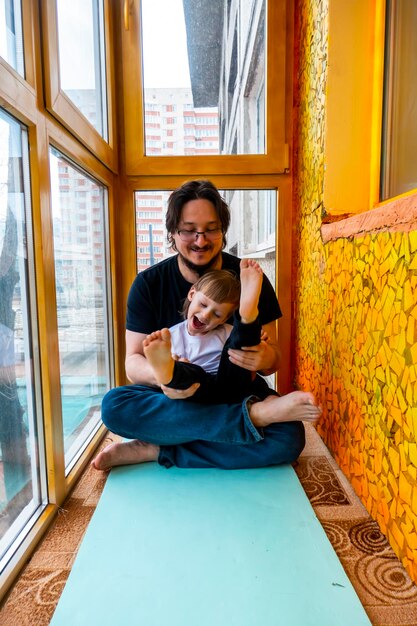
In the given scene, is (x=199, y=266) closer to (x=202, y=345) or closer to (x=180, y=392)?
(x=202, y=345)

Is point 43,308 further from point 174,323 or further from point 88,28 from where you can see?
point 88,28

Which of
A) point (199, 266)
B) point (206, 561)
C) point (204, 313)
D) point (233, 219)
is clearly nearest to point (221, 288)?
point (204, 313)

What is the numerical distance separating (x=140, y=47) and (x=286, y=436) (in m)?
1.80

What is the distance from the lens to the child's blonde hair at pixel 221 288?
1255mm

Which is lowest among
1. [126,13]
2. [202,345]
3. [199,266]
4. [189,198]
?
[202,345]

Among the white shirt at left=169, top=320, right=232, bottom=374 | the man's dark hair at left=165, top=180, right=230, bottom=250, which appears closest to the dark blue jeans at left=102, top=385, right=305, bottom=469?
the white shirt at left=169, top=320, right=232, bottom=374

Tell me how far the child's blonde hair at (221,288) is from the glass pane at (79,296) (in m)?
0.46

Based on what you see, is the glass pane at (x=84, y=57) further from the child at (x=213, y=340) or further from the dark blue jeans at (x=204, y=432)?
the dark blue jeans at (x=204, y=432)

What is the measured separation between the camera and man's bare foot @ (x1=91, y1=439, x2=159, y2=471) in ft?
4.10

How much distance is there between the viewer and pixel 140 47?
6.05 ft

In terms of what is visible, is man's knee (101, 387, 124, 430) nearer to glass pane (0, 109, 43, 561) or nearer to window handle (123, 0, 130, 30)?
glass pane (0, 109, 43, 561)

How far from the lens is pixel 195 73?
78.0 inches

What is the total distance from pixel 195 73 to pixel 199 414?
1674mm

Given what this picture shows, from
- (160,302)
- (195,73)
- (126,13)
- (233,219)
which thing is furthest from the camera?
(233,219)
